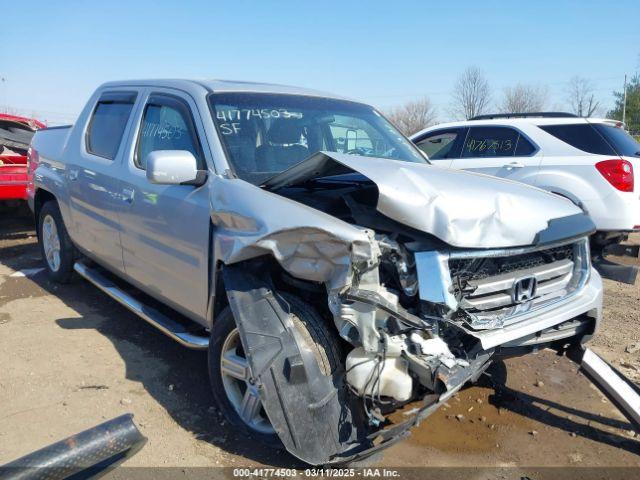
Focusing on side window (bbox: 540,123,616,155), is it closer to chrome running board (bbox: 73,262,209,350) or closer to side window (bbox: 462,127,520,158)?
side window (bbox: 462,127,520,158)

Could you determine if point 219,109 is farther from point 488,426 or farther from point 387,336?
point 488,426

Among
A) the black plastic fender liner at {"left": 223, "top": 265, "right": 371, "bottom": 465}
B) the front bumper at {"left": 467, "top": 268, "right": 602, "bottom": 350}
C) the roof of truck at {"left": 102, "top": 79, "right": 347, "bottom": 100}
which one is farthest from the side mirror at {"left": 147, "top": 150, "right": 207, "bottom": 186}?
the front bumper at {"left": 467, "top": 268, "right": 602, "bottom": 350}

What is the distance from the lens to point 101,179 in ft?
14.1

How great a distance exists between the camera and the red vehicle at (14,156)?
741 cm

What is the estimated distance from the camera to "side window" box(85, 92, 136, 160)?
4.37 meters

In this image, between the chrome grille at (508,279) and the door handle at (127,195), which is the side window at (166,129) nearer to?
the door handle at (127,195)

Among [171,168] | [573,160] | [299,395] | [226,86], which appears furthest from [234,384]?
[573,160]

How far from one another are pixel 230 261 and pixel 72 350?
2066mm

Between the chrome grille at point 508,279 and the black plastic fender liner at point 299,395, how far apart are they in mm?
697

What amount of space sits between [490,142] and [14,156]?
7.05 meters

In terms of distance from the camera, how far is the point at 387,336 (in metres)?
2.44

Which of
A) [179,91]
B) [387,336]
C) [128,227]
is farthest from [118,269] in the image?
[387,336]

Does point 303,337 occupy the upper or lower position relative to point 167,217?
lower

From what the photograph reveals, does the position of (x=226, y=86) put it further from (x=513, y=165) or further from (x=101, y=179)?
(x=513, y=165)
